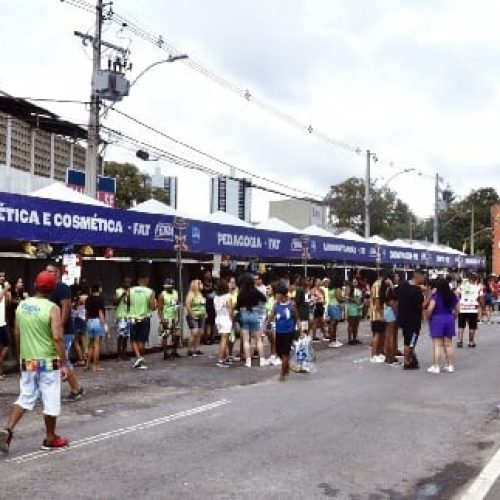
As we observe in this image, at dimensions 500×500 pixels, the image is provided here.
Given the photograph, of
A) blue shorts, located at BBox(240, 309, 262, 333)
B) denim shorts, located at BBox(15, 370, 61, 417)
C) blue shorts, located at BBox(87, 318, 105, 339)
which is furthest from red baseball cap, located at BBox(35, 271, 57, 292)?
blue shorts, located at BBox(240, 309, 262, 333)

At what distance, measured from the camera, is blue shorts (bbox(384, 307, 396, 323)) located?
15086mm

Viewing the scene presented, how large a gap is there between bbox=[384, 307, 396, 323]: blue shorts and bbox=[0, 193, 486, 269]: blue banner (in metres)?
5.41

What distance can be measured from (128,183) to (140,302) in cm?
3789

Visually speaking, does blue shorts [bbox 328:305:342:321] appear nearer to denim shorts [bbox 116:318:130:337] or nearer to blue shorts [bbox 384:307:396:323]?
blue shorts [bbox 384:307:396:323]

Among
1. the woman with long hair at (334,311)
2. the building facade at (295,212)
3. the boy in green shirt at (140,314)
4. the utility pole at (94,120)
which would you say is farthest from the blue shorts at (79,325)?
the building facade at (295,212)

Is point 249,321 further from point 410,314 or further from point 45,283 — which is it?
point 45,283

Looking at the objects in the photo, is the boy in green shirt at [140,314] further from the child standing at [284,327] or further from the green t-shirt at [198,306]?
the child standing at [284,327]

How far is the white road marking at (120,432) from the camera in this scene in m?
7.27

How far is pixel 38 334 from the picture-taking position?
24.1ft

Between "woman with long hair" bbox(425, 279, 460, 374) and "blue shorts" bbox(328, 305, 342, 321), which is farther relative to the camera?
"blue shorts" bbox(328, 305, 342, 321)

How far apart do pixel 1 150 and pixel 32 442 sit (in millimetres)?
25729

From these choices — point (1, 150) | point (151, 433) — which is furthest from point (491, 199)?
point (151, 433)

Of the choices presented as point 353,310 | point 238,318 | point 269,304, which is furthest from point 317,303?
point 238,318

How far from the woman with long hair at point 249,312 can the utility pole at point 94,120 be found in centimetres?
803
